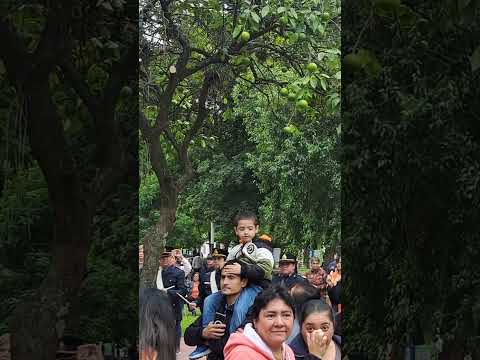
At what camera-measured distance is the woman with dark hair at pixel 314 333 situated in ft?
19.6

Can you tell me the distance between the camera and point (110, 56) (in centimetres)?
636

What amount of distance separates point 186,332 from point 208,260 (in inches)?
22.8

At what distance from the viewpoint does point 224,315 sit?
234 inches

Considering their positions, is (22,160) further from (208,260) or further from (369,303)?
(369,303)

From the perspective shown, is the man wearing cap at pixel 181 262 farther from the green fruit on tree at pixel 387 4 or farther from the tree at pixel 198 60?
the green fruit on tree at pixel 387 4

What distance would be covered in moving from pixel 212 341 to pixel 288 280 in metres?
0.73

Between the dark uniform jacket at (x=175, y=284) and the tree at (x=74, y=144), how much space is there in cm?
76

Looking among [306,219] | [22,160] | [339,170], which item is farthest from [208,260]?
[22,160]

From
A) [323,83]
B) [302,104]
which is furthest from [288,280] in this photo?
[323,83]

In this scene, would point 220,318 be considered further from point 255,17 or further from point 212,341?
point 255,17

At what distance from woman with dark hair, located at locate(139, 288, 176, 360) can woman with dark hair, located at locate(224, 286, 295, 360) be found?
46 cm

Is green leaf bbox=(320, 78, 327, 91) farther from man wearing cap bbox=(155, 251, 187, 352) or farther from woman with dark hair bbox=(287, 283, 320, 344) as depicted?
man wearing cap bbox=(155, 251, 187, 352)

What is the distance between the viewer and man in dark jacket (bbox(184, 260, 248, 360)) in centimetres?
591

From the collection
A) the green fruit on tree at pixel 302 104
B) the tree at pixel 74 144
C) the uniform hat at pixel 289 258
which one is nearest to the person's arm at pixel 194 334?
the uniform hat at pixel 289 258
